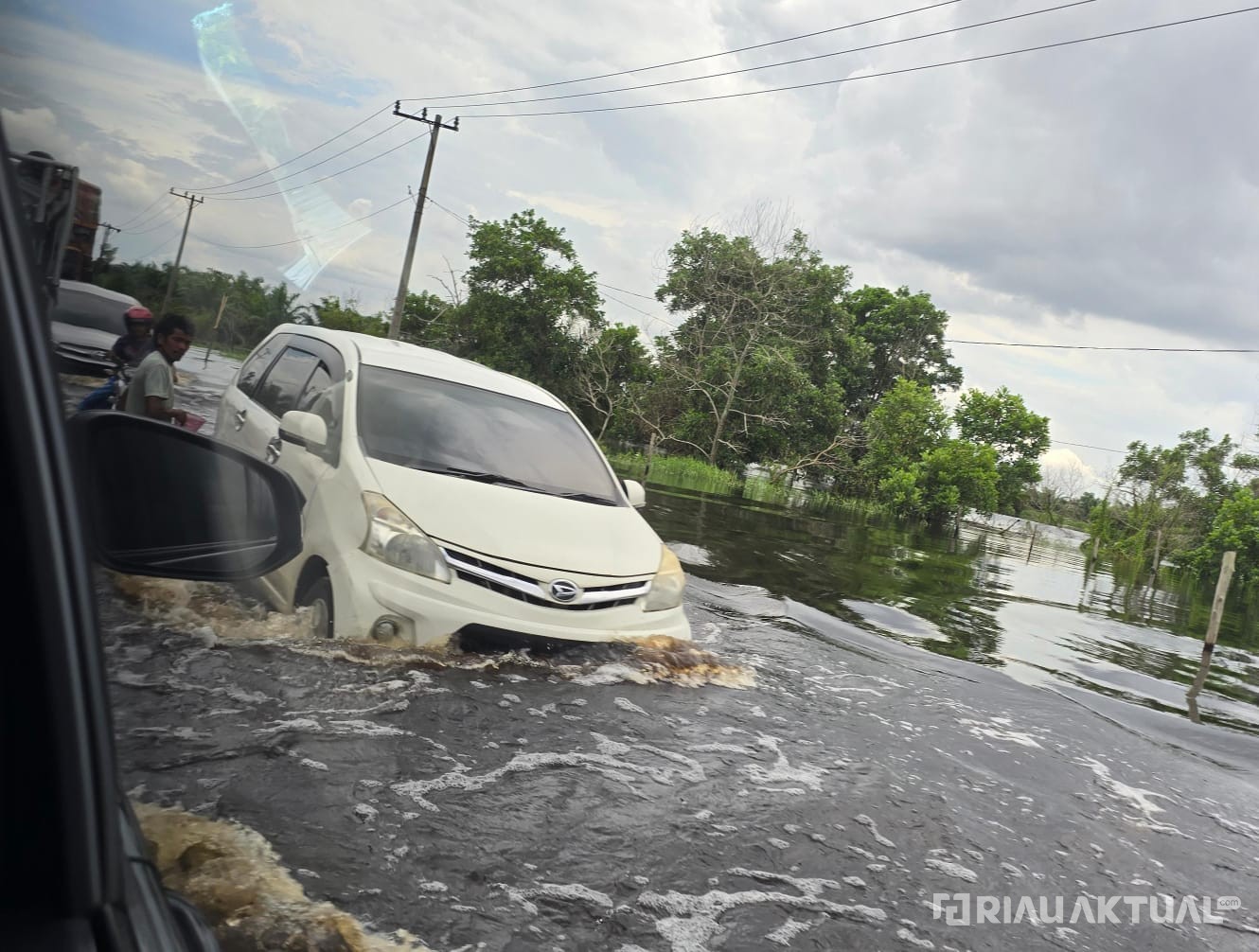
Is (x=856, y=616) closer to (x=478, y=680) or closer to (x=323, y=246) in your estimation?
(x=478, y=680)

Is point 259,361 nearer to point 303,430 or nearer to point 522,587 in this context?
point 303,430

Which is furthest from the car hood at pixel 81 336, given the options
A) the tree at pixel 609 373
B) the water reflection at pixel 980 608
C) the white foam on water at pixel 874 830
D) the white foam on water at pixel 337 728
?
the water reflection at pixel 980 608

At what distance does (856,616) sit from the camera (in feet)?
33.3

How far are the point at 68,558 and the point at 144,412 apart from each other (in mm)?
406

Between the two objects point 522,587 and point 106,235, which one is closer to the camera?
point 106,235

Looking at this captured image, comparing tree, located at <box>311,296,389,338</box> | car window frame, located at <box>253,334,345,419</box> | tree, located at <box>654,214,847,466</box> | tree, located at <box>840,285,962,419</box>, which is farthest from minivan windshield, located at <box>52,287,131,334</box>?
tree, located at <box>840,285,962,419</box>

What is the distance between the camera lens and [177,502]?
1.08 m

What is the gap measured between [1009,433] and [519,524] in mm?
45137

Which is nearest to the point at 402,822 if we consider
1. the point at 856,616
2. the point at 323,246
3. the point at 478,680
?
the point at 478,680

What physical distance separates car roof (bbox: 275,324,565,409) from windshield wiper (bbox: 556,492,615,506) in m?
0.80

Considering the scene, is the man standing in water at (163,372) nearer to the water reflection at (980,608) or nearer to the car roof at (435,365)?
the car roof at (435,365)

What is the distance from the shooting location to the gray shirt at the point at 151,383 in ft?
3.70

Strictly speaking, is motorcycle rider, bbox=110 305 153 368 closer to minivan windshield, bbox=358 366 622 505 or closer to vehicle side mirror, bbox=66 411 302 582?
vehicle side mirror, bbox=66 411 302 582

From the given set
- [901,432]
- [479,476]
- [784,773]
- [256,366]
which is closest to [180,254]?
[256,366]
